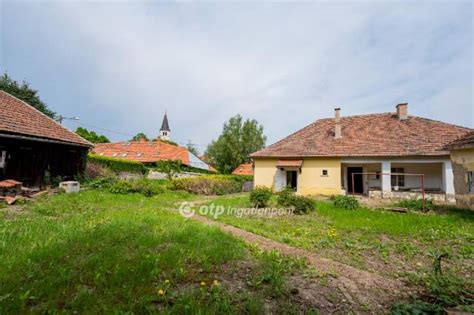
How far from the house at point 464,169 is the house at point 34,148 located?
1940 cm

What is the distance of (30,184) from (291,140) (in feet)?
58.1

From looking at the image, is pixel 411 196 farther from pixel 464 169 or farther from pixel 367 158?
pixel 464 169

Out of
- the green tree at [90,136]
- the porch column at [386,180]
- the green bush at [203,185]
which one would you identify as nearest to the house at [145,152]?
the green tree at [90,136]

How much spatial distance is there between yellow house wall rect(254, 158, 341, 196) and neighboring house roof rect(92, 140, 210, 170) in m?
14.2

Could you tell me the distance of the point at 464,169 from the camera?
1135 centimetres

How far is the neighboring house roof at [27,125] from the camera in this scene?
11055 mm

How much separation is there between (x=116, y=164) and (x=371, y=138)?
2083 centimetres

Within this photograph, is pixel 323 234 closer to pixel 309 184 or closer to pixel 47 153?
pixel 309 184

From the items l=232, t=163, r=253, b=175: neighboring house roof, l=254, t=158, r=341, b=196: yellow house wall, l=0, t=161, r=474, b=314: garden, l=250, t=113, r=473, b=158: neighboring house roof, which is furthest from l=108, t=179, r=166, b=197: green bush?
l=232, t=163, r=253, b=175: neighboring house roof

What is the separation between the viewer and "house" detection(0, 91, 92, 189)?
1098cm

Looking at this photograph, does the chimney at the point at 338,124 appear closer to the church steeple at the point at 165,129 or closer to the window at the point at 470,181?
the window at the point at 470,181

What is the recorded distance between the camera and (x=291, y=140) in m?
21.6

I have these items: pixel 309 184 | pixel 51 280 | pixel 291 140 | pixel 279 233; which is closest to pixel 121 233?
pixel 51 280

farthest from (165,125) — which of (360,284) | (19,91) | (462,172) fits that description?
(360,284)
